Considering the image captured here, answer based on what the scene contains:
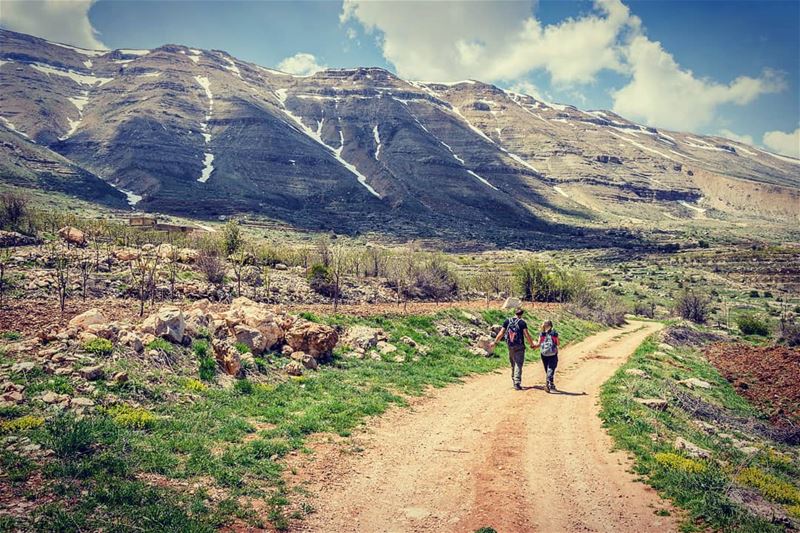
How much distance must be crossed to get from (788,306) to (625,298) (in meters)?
20.0

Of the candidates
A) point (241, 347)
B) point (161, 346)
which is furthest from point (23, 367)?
point (241, 347)

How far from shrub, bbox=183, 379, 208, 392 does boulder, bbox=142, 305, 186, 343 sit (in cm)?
191

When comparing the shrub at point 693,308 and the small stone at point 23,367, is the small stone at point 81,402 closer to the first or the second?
the small stone at point 23,367

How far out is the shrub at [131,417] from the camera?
8.43 m

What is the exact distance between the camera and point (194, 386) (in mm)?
11016

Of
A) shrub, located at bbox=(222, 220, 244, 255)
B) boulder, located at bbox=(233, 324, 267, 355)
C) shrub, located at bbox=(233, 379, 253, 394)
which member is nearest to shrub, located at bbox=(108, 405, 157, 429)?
shrub, located at bbox=(233, 379, 253, 394)

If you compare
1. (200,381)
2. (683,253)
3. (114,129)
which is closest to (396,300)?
(200,381)

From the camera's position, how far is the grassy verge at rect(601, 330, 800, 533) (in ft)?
22.9

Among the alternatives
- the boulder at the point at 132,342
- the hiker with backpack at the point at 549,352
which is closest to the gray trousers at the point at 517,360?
the hiker with backpack at the point at 549,352

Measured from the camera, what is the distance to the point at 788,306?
61062mm

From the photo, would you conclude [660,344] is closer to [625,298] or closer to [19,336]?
[19,336]

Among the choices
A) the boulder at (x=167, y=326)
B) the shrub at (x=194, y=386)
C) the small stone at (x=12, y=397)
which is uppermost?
the boulder at (x=167, y=326)

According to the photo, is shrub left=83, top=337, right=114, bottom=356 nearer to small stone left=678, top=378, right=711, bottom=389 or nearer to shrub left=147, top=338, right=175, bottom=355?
shrub left=147, top=338, right=175, bottom=355

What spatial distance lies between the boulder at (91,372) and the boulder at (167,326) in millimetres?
2614
